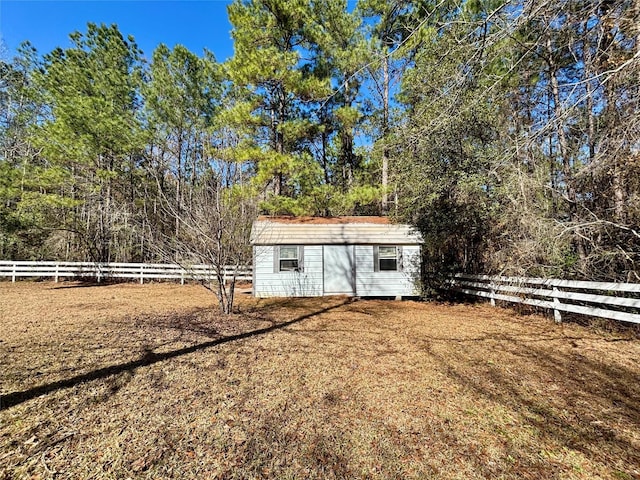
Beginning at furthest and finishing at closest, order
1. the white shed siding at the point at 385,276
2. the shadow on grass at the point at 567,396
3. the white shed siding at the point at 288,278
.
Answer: the white shed siding at the point at 385,276, the white shed siding at the point at 288,278, the shadow on grass at the point at 567,396

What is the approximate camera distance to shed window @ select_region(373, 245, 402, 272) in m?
10.4

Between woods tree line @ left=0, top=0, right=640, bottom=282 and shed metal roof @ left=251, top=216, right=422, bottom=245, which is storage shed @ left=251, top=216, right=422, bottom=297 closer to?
shed metal roof @ left=251, top=216, right=422, bottom=245

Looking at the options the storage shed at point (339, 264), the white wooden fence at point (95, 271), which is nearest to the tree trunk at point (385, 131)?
the storage shed at point (339, 264)

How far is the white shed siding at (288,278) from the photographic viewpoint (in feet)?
33.7

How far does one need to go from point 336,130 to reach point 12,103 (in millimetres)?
18191

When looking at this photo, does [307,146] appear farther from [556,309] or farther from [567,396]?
[567,396]

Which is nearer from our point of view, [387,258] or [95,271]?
[387,258]

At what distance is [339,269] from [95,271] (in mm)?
12999

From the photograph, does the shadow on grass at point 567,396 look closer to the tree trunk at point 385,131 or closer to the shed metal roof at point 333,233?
the shed metal roof at point 333,233

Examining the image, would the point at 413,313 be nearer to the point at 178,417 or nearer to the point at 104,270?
the point at 178,417

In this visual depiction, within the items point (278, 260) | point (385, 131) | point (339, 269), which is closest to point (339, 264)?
point (339, 269)

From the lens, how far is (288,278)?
34.0 ft

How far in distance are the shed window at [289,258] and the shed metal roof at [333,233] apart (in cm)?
29

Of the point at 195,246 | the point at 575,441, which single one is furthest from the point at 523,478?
the point at 195,246
